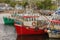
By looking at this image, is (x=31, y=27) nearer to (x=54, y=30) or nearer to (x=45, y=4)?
(x=54, y=30)

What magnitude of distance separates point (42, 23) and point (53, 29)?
3123 millimetres

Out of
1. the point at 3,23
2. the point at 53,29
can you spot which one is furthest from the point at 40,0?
the point at 53,29

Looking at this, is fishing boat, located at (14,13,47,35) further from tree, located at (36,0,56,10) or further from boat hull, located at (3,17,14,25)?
tree, located at (36,0,56,10)

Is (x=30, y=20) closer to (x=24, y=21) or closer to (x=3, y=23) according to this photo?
(x=24, y=21)

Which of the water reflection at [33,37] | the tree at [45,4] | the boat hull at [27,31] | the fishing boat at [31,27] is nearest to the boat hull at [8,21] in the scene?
the fishing boat at [31,27]

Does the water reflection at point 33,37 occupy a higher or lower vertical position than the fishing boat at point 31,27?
lower

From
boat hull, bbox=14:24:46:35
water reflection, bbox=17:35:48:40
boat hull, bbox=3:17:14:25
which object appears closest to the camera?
water reflection, bbox=17:35:48:40

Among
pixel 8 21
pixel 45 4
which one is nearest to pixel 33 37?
pixel 8 21

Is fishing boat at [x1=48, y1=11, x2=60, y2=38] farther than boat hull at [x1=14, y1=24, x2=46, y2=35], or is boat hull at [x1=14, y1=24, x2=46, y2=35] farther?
boat hull at [x1=14, y1=24, x2=46, y2=35]

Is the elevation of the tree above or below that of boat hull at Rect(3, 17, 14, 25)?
above

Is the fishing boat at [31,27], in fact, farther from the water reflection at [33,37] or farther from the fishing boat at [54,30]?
the fishing boat at [54,30]

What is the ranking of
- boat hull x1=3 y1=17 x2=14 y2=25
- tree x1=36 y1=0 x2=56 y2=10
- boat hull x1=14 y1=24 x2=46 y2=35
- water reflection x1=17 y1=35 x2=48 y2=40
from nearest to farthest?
water reflection x1=17 y1=35 x2=48 y2=40, boat hull x1=14 y1=24 x2=46 y2=35, boat hull x1=3 y1=17 x2=14 y2=25, tree x1=36 y1=0 x2=56 y2=10

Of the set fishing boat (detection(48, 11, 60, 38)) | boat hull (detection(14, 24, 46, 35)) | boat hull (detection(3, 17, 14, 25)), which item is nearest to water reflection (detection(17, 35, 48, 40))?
boat hull (detection(14, 24, 46, 35))

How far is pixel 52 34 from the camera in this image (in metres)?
35.2
